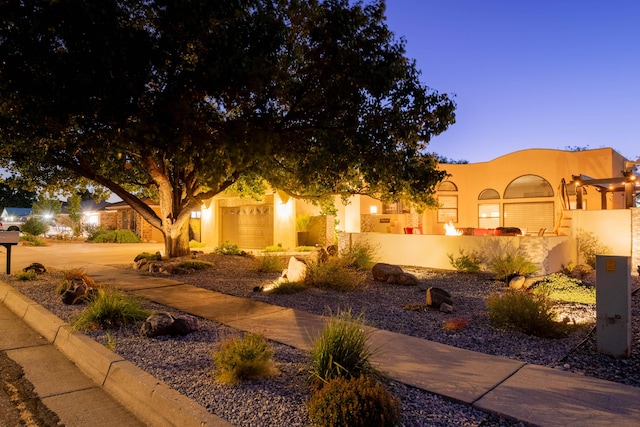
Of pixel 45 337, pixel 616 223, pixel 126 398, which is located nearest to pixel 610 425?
pixel 126 398

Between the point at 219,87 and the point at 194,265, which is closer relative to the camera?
the point at 219,87

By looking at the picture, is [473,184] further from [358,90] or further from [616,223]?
[358,90]

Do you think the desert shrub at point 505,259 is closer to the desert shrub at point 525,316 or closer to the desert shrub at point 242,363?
the desert shrub at point 525,316

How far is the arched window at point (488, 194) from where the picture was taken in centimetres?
2352

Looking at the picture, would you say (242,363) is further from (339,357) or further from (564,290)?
(564,290)

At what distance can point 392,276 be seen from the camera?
1134 cm

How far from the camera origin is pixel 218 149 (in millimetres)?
9156

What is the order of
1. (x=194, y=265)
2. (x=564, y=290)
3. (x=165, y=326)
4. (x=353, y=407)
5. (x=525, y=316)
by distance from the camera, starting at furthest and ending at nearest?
(x=194, y=265) → (x=564, y=290) → (x=525, y=316) → (x=165, y=326) → (x=353, y=407)

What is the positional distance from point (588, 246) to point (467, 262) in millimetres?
4172

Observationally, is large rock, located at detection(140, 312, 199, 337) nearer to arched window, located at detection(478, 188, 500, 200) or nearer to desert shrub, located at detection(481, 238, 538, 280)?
desert shrub, located at detection(481, 238, 538, 280)

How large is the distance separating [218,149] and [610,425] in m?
7.51

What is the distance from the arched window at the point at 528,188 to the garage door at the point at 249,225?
1182cm

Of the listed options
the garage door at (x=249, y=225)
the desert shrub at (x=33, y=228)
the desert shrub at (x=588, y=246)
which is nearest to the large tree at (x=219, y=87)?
the desert shrub at (x=588, y=246)

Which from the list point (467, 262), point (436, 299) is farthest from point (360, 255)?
point (436, 299)
